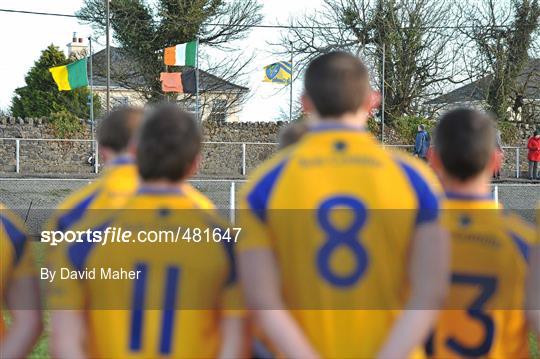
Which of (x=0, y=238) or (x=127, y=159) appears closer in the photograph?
(x=0, y=238)

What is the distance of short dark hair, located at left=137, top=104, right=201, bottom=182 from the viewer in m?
2.75

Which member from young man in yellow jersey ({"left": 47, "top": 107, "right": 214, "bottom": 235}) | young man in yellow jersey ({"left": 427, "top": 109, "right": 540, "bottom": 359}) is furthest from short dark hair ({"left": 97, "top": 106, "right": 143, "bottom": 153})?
young man in yellow jersey ({"left": 427, "top": 109, "right": 540, "bottom": 359})

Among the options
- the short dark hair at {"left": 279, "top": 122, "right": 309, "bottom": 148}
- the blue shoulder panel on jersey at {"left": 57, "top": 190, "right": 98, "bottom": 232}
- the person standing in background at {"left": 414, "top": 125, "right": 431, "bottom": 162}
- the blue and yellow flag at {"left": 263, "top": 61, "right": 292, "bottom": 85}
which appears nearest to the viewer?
the blue shoulder panel on jersey at {"left": 57, "top": 190, "right": 98, "bottom": 232}

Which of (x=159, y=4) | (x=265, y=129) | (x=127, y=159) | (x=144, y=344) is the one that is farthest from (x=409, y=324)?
(x=159, y=4)

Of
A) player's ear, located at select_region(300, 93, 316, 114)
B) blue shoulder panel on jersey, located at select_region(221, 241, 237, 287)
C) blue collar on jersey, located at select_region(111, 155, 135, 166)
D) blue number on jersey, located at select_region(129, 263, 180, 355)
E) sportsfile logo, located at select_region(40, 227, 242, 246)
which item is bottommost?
blue number on jersey, located at select_region(129, 263, 180, 355)

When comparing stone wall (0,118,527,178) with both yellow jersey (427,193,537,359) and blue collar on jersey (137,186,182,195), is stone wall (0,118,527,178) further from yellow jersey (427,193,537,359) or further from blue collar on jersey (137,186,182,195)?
yellow jersey (427,193,537,359)

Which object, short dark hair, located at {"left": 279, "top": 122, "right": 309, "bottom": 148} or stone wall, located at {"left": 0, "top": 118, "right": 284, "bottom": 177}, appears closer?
short dark hair, located at {"left": 279, "top": 122, "right": 309, "bottom": 148}

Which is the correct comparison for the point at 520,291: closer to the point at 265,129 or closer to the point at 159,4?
the point at 265,129

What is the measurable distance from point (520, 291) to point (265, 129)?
1318 inches

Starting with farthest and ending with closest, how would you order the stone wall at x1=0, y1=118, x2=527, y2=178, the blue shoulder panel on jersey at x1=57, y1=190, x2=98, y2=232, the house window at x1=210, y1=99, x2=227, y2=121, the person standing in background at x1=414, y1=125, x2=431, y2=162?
1. the house window at x1=210, y1=99, x2=227, y2=121
2. the stone wall at x1=0, y1=118, x2=527, y2=178
3. the person standing in background at x1=414, y1=125, x2=431, y2=162
4. the blue shoulder panel on jersey at x1=57, y1=190, x2=98, y2=232

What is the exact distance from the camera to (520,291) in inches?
118

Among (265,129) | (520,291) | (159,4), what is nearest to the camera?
(520,291)

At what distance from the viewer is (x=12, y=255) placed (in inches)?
122

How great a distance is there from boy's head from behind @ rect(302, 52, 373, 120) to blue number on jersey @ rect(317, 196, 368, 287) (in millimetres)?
288
